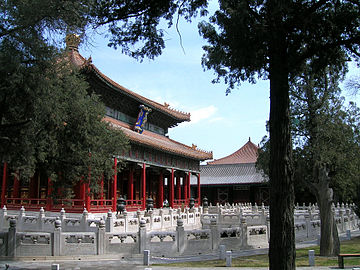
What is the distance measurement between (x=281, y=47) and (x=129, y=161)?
19777 millimetres

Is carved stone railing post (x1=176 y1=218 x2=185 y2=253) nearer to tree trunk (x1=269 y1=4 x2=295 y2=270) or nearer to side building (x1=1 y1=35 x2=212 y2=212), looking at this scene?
side building (x1=1 y1=35 x2=212 y2=212)

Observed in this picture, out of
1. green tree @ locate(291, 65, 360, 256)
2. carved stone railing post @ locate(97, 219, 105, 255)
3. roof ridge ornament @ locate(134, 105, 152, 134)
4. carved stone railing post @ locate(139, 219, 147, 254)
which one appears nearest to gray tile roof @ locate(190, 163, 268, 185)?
roof ridge ornament @ locate(134, 105, 152, 134)

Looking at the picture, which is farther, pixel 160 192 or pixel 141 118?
pixel 160 192

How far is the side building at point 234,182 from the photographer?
41781mm

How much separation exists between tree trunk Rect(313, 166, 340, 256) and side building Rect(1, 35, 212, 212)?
8792 millimetres

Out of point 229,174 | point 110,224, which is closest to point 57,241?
point 110,224

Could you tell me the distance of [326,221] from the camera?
559 inches

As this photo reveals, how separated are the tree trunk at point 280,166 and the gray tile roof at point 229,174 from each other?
113ft

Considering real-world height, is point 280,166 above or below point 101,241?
above

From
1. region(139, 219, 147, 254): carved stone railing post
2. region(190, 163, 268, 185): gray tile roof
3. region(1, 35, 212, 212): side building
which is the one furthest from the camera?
region(190, 163, 268, 185): gray tile roof

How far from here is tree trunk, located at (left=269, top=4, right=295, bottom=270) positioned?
6.62m

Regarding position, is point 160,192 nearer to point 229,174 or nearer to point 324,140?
point 229,174

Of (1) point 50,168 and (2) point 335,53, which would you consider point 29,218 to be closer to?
(1) point 50,168

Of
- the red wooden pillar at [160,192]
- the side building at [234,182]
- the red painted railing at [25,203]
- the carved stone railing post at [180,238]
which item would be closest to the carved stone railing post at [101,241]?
the carved stone railing post at [180,238]
